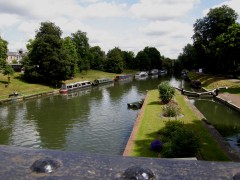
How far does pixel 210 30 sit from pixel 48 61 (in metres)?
37.8

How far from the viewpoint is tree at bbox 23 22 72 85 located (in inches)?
2466

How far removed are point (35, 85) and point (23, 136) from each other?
38090 mm

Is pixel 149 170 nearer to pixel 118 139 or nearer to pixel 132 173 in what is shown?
pixel 132 173

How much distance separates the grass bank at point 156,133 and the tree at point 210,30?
39.6 metres

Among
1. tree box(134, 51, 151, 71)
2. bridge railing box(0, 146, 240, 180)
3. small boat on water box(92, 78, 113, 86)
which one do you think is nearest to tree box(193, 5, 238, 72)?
small boat on water box(92, 78, 113, 86)

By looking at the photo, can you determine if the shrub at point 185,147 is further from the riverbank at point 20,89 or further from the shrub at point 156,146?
the riverbank at point 20,89

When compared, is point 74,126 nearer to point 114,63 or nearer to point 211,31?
point 211,31

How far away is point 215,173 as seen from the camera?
7.72ft

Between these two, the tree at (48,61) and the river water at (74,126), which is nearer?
the river water at (74,126)

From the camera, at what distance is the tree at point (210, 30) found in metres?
64.4

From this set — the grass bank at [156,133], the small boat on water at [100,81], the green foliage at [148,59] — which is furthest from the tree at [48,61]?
the green foliage at [148,59]

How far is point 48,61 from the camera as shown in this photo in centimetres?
6238

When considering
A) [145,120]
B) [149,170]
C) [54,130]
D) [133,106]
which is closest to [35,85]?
[133,106]

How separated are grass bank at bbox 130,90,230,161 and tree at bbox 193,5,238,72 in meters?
39.6
